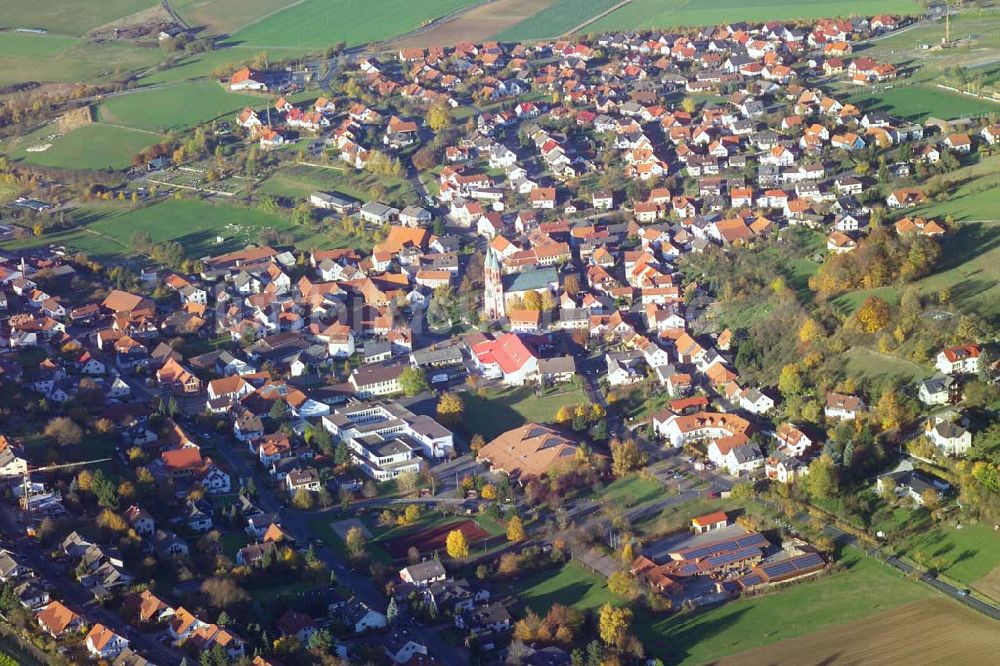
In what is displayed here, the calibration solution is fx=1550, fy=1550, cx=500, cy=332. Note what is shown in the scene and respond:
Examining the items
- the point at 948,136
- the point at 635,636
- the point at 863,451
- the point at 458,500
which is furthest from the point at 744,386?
the point at 948,136

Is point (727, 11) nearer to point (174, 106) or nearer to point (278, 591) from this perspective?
point (174, 106)

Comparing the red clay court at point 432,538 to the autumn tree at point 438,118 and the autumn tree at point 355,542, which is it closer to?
the autumn tree at point 355,542

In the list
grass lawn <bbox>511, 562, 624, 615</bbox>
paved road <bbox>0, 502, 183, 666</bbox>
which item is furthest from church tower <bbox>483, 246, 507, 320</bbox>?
paved road <bbox>0, 502, 183, 666</bbox>

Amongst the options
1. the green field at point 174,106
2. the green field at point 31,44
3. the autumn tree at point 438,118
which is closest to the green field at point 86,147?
the green field at point 174,106

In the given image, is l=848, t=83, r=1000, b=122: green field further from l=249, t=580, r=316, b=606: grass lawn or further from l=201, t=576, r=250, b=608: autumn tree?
l=201, t=576, r=250, b=608: autumn tree

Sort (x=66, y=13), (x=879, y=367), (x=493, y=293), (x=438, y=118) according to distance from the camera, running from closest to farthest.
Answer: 1. (x=879, y=367)
2. (x=493, y=293)
3. (x=438, y=118)
4. (x=66, y=13)

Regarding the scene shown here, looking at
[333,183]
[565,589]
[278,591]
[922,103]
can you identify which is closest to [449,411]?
[565,589]
